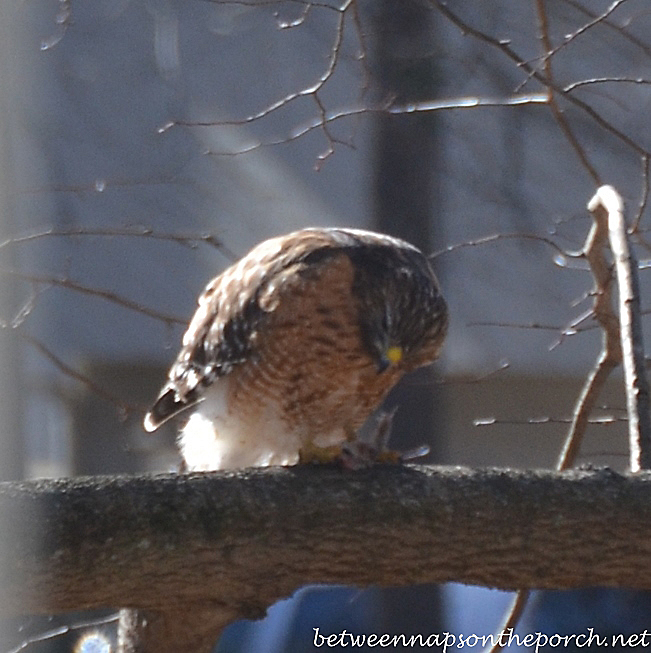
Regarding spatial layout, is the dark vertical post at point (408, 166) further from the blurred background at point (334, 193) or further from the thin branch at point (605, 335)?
the thin branch at point (605, 335)

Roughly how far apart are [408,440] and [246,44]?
2.21m

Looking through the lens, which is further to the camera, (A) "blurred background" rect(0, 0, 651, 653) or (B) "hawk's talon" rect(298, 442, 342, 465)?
(A) "blurred background" rect(0, 0, 651, 653)

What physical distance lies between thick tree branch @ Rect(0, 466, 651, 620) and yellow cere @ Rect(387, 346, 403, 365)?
0.59 metres

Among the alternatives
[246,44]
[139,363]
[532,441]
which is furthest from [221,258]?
[532,441]

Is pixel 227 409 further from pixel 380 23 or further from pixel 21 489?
pixel 380 23

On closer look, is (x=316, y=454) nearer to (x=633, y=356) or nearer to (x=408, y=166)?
(x=633, y=356)

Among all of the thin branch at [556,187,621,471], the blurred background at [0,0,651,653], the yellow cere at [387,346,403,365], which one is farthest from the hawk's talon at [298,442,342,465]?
the blurred background at [0,0,651,653]

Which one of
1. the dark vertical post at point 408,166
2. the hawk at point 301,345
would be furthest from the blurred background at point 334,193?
the hawk at point 301,345

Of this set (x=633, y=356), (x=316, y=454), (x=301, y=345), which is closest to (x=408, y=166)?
(x=301, y=345)

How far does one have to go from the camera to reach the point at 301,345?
2691 millimetres

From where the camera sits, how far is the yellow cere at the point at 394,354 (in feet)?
8.42

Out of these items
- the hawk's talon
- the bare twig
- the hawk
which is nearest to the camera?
the bare twig

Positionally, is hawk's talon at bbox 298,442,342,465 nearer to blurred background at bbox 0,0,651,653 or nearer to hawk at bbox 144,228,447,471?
hawk at bbox 144,228,447,471

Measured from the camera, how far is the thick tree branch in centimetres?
167
